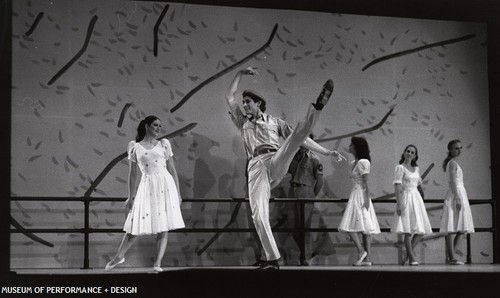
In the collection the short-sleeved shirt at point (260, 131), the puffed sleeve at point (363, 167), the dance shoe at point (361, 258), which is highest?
the short-sleeved shirt at point (260, 131)

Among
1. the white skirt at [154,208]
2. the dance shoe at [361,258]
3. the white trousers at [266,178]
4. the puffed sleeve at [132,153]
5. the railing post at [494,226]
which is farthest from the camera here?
the railing post at [494,226]

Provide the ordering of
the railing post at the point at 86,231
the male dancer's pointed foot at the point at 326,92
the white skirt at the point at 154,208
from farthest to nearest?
the railing post at the point at 86,231 < the white skirt at the point at 154,208 < the male dancer's pointed foot at the point at 326,92

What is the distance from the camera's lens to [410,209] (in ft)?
22.3

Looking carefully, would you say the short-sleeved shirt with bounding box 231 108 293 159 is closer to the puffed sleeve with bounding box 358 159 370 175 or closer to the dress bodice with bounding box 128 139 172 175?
the dress bodice with bounding box 128 139 172 175

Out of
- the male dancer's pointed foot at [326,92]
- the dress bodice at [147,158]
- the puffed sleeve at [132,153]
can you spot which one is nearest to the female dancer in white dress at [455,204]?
the male dancer's pointed foot at [326,92]

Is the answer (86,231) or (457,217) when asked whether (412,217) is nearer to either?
(457,217)

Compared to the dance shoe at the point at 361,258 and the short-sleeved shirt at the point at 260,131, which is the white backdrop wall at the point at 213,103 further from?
→ the short-sleeved shirt at the point at 260,131

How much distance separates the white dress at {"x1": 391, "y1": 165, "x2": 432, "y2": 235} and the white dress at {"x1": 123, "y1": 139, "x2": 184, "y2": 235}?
1962mm

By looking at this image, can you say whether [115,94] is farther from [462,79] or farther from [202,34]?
[462,79]

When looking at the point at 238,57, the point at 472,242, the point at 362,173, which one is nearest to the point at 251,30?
the point at 238,57

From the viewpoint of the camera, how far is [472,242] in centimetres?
757

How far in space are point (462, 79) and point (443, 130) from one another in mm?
531

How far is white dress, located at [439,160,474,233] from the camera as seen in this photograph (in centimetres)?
678

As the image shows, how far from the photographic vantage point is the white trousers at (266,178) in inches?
221
